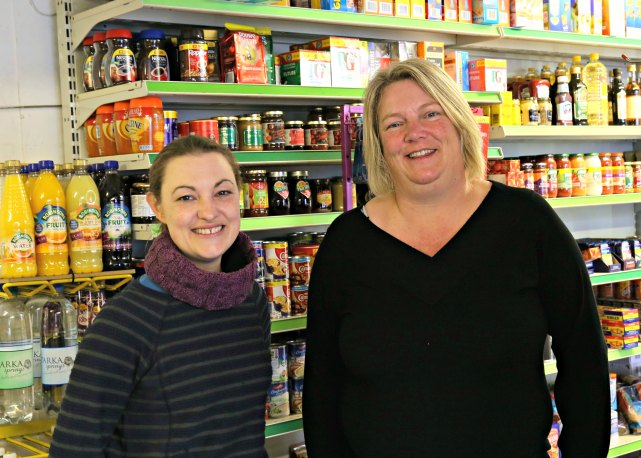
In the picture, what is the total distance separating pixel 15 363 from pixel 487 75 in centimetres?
244

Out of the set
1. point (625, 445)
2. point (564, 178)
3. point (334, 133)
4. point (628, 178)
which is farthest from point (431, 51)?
point (625, 445)

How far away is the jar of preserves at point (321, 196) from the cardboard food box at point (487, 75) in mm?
1001

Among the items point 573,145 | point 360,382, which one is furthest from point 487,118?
point 360,382

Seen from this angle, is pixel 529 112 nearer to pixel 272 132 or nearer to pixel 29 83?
pixel 272 132

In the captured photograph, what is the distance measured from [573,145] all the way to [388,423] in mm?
3408

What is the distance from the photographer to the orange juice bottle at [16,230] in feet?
8.48

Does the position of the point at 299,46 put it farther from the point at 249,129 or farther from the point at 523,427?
the point at 523,427

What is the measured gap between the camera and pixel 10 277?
2.57 metres

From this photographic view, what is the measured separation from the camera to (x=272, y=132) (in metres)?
3.18

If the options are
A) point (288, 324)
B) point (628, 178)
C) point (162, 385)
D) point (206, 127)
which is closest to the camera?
point (162, 385)

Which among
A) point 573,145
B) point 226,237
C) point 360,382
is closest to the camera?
point 226,237

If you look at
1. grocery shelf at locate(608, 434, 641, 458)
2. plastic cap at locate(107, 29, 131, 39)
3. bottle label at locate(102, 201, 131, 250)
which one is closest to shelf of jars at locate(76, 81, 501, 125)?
plastic cap at locate(107, 29, 131, 39)

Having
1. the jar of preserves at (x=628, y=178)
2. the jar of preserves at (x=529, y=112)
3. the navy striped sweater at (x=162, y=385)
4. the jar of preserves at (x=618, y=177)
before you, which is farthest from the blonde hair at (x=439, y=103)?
the jar of preserves at (x=628, y=178)

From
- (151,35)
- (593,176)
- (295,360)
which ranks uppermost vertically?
(151,35)
